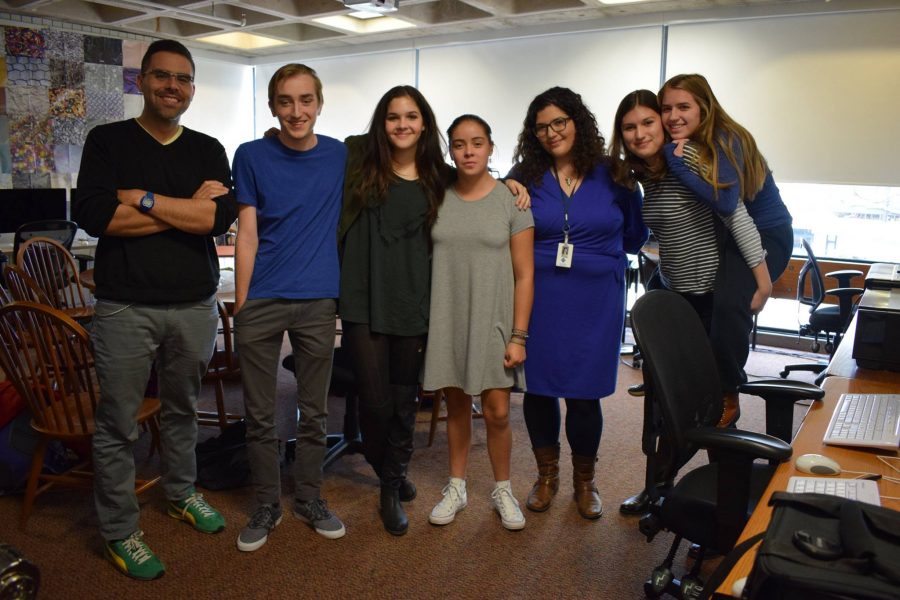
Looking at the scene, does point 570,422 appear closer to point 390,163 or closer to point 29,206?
point 390,163

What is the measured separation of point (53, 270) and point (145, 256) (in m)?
2.33

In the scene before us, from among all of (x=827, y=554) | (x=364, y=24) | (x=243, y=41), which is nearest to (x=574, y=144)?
(x=827, y=554)

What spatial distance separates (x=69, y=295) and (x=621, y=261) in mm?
3713

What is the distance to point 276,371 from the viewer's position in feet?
8.17

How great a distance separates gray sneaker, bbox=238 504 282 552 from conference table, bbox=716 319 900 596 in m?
1.73

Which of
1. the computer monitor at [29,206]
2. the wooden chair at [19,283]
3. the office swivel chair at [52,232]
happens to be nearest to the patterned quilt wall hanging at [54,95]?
the computer monitor at [29,206]

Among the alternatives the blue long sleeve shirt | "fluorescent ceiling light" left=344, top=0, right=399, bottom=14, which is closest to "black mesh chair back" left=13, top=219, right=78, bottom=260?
"fluorescent ceiling light" left=344, top=0, right=399, bottom=14

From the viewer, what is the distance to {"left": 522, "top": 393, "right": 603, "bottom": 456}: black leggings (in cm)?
273

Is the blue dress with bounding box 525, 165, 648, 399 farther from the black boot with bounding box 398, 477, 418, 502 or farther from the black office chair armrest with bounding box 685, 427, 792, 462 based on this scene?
the black office chair armrest with bounding box 685, 427, 792, 462

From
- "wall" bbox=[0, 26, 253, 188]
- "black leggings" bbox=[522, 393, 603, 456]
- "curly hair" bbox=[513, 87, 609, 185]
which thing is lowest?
"black leggings" bbox=[522, 393, 603, 456]

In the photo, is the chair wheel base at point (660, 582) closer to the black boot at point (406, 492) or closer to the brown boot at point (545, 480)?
the brown boot at point (545, 480)

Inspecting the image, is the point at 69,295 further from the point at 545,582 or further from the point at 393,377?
the point at 545,582

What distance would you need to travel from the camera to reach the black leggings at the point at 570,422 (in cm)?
273

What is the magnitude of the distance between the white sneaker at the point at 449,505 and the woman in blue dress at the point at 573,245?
469mm
